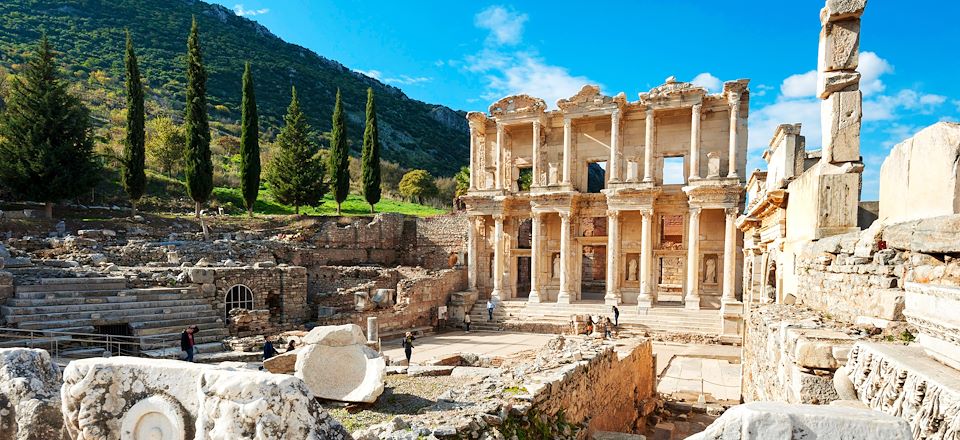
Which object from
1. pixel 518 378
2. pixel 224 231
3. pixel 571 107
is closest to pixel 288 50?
pixel 224 231

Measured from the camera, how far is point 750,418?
2.10m

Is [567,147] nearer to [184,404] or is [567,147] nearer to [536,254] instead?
[536,254]

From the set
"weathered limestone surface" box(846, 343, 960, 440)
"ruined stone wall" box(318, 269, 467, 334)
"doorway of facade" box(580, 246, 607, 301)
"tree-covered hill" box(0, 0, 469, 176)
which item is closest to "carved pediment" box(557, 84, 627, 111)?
"ruined stone wall" box(318, 269, 467, 334)

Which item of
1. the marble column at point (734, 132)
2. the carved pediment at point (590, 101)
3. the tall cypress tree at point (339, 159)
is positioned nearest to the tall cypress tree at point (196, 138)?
the tall cypress tree at point (339, 159)

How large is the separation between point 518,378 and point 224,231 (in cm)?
2424

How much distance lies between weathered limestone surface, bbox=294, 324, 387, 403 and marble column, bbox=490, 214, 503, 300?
18087 millimetres

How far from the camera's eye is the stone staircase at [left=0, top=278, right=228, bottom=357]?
12469 mm

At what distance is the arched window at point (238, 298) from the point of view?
17531 mm

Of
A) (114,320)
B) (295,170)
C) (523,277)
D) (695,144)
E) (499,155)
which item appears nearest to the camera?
(114,320)

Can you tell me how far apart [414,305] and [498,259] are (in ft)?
19.0

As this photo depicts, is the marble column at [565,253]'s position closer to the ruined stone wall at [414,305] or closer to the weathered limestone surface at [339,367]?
the ruined stone wall at [414,305]

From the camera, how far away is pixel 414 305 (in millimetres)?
22109

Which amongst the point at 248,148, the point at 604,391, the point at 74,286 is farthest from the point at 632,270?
the point at 248,148

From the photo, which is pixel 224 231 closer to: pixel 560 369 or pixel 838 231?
pixel 560 369
